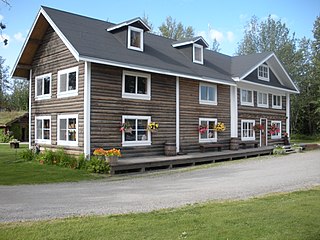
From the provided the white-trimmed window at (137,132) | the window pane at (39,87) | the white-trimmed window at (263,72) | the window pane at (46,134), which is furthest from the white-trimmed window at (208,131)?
the window pane at (39,87)

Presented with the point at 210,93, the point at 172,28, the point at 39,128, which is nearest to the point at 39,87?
the point at 39,128

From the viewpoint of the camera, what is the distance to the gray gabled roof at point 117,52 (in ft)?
51.3

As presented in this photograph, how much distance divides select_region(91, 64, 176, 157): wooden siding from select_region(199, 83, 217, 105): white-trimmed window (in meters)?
2.74

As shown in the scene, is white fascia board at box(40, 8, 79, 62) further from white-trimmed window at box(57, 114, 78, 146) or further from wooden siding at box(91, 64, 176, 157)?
white-trimmed window at box(57, 114, 78, 146)

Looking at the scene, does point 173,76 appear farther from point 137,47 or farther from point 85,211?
point 85,211

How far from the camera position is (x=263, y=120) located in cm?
2727

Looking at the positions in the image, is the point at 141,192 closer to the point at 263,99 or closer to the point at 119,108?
the point at 119,108

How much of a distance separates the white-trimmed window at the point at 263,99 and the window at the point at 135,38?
39.4 ft

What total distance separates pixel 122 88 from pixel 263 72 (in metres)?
14.5

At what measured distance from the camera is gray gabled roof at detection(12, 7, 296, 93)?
15.6 meters

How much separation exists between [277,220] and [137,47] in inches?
558

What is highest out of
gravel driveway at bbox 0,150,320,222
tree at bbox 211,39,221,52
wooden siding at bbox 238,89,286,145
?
tree at bbox 211,39,221,52

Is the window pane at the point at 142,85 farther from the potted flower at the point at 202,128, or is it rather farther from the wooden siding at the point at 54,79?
the potted flower at the point at 202,128

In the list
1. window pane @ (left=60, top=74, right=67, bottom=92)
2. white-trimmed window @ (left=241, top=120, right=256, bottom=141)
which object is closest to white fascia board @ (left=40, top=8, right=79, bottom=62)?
window pane @ (left=60, top=74, right=67, bottom=92)
